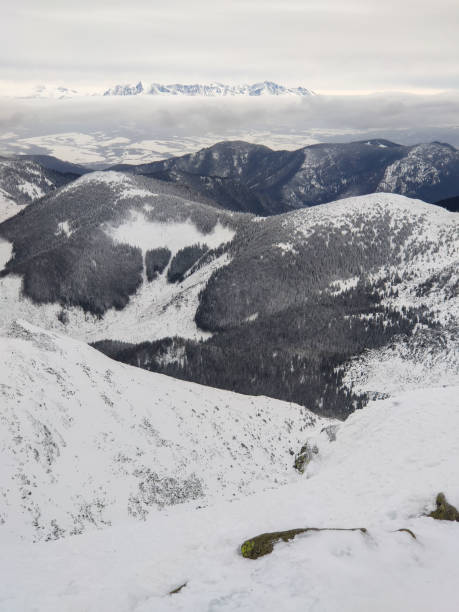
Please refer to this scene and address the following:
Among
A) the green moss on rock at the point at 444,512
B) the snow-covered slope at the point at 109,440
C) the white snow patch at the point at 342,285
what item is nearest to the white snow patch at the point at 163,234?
the white snow patch at the point at 342,285

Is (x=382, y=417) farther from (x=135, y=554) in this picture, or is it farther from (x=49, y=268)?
(x=49, y=268)

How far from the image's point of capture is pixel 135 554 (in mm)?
20906

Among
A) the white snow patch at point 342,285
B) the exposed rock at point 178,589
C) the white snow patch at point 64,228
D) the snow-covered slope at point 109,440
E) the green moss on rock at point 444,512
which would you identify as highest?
the white snow patch at point 64,228

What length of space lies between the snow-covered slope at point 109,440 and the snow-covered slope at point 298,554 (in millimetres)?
8240

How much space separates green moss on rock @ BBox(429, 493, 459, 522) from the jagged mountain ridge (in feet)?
204

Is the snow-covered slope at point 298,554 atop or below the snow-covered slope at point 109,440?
atop

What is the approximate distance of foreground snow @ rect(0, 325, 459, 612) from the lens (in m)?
13.7

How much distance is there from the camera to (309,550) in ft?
52.2

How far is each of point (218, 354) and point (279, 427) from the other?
51.6m

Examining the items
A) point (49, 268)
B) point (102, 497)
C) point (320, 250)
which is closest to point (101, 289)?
point (49, 268)

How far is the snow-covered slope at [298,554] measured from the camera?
13.6m

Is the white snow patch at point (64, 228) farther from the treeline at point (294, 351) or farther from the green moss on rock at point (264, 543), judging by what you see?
the green moss on rock at point (264, 543)

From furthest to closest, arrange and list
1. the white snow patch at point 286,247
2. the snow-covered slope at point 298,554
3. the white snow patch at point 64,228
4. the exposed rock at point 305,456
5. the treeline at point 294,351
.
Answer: the white snow patch at point 64,228, the white snow patch at point 286,247, the treeline at point 294,351, the exposed rock at point 305,456, the snow-covered slope at point 298,554

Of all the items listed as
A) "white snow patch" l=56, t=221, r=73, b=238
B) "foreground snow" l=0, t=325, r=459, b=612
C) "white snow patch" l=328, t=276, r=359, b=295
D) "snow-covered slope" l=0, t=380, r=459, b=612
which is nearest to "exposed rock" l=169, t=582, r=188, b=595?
"snow-covered slope" l=0, t=380, r=459, b=612
